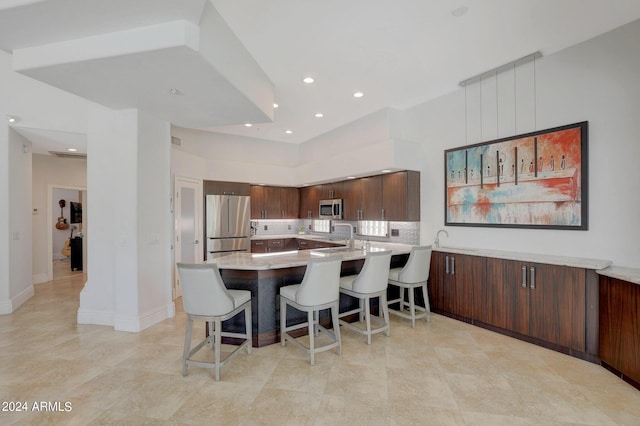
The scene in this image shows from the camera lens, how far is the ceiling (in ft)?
7.52

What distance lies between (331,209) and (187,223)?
278cm

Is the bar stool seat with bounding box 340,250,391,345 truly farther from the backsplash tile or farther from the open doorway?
the open doorway

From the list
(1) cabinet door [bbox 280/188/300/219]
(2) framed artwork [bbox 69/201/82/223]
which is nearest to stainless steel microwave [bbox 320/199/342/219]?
(1) cabinet door [bbox 280/188/300/219]

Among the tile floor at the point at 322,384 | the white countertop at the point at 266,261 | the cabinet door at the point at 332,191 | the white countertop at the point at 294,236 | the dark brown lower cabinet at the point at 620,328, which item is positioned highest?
the cabinet door at the point at 332,191

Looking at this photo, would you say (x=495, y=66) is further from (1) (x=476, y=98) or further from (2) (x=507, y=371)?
(2) (x=507, y=371)

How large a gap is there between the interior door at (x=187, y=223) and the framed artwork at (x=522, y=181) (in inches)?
173

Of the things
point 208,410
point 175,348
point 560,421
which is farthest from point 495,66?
point 175,348

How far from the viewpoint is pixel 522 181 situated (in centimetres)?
373

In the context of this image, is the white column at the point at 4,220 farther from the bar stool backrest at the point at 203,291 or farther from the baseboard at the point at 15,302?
the bar stool backrest at the point at 203,291

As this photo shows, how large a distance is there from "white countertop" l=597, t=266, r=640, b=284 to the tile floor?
2.95 feet

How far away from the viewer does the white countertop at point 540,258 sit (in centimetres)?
297

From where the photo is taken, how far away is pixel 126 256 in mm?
3881

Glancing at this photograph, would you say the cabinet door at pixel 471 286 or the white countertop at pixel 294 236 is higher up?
the white countertop at pixel 294 236

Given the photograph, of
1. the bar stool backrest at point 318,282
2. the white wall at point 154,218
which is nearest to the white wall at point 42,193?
the white wall at point 154,218
